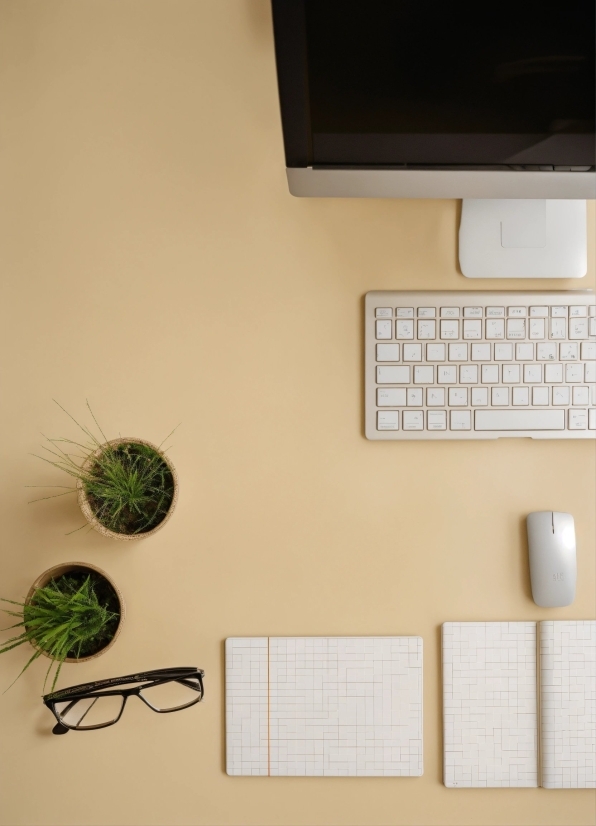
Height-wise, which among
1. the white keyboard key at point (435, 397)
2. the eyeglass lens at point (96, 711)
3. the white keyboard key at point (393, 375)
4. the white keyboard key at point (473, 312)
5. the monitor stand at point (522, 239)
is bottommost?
the eyeglass lens at point (96, 711)

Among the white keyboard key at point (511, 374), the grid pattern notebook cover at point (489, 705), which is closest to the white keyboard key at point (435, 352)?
the white keyboard key at point (511, 374)

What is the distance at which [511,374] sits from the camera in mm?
945

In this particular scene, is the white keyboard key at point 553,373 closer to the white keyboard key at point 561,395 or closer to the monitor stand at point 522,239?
the white keyboard key at point 561,395


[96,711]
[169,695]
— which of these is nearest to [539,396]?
[169,695]

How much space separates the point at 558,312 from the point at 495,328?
0.10 meters

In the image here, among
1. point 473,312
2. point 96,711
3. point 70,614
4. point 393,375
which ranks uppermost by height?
point 473,312

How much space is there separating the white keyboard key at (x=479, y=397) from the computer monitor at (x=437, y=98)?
0.96 ft

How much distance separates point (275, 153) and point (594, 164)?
0.47 metres

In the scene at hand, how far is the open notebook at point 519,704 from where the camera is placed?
36.9 inches

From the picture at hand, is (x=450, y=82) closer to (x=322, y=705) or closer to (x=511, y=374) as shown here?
(x=511, y=374)

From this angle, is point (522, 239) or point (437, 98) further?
point (522, 239)

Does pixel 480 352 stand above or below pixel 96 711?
above

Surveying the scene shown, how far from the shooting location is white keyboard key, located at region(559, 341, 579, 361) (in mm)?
944

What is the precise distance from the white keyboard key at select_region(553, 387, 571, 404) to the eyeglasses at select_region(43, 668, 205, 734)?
2.26ft
